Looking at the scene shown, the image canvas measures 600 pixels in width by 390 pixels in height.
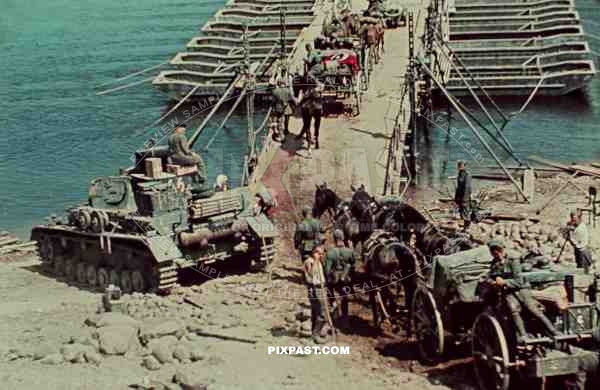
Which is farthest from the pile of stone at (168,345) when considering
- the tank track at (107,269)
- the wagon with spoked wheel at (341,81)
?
the wagon with spoked wheel at (341,81)

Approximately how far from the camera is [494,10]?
58.1m

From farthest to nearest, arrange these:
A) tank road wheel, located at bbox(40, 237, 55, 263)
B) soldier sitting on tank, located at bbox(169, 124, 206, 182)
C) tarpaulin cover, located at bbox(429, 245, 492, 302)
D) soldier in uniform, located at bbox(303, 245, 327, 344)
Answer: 1. tank road wheel, located at bbox(40, 237, 55, 263)
2. soldier sitting on tank, located at bbox(169, 124, 206, 182)
3. soldier in uniform, located at bbox(303, 245, 327, 344)
4. tarpaulin cover, located at bbox(429, 245, 492, 302)

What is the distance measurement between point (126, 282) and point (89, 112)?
82.9 feet

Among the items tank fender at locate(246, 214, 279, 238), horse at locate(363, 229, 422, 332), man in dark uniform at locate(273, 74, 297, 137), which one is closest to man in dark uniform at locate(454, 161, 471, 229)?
tank fender at locate(246, 214, 279, 238)

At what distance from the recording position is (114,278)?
90.6 feet

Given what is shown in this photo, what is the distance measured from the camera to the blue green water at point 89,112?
142ft

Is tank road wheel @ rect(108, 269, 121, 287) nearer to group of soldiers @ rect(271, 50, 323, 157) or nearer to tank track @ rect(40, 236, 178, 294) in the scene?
tank track @ rect(40, 236, 178, 294)

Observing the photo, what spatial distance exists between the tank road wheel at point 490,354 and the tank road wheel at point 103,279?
443 inches

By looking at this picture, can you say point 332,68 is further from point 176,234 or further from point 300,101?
point 176,234

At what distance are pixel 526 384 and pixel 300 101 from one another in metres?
16.3

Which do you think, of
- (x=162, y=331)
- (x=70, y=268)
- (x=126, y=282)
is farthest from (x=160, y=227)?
(x=162, y=331)

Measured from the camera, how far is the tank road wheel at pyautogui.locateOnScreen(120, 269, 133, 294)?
27.1 m

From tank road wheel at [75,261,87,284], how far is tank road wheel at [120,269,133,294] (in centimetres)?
158

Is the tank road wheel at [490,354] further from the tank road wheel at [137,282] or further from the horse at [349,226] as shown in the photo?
the tank road wheel at [137,282]
